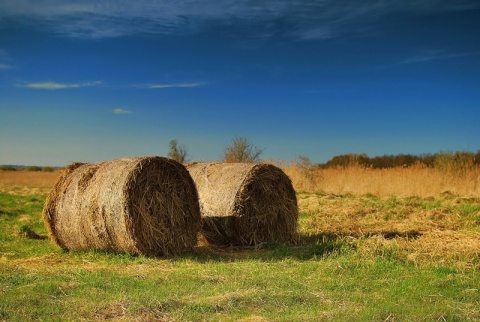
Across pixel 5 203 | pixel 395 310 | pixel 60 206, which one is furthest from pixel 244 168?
pixel 5 203

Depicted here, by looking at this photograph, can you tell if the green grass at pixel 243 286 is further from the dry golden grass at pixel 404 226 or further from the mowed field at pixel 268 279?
the dry golden grass at pixel 404 226

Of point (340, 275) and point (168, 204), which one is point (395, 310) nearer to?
point (340, 275)

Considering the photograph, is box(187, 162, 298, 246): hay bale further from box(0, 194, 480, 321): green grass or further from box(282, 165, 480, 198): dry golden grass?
box(282, 165, 480, 198): dry golden grass

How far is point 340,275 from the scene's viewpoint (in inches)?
302

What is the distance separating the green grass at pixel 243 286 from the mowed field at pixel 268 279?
1 centimetres

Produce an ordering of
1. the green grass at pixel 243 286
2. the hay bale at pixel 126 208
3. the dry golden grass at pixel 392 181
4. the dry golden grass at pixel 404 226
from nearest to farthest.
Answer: the green grass at pixel 243 286, the dry golden grass at pixel 404 226, the hay bale at pixel 126 208, the dry golden grass at pixel 392 181

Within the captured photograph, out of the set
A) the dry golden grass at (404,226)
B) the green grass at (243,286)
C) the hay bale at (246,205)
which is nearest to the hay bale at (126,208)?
the green grass at (243,286)

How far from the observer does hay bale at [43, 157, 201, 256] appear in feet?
30.6

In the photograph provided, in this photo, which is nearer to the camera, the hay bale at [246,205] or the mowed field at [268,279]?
the mowed field at [268,279]

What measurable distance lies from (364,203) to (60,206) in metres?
9.58

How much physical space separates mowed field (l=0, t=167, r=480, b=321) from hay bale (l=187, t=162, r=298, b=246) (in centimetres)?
39

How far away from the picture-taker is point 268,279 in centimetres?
734

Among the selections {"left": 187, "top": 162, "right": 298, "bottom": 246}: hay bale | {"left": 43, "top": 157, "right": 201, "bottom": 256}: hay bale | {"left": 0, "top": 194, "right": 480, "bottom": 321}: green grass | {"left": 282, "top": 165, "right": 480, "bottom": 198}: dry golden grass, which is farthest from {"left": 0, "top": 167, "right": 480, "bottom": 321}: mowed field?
{"left": 282, "top": 165, "right": 480, "bottom": 198}: dry golden grass

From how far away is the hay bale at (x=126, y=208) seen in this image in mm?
9328
